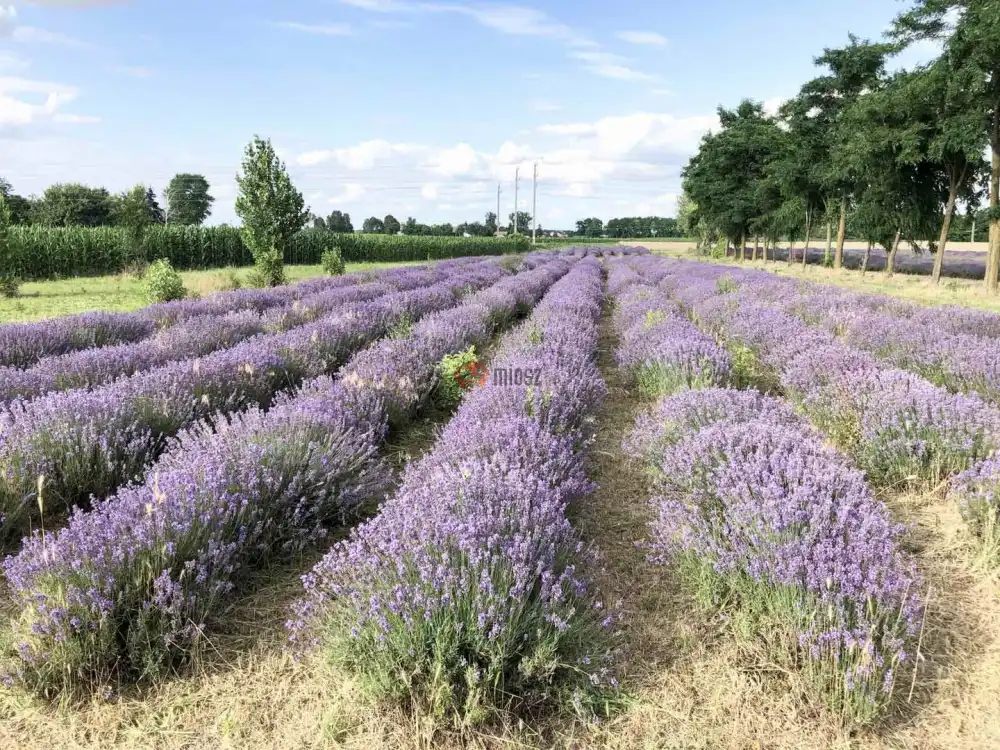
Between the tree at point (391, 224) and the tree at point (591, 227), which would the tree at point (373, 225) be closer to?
the tree at point (391, 224)

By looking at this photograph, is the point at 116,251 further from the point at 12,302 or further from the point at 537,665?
the point at 537,665

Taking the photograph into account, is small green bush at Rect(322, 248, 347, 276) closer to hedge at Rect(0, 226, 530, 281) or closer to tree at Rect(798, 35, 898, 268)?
hedge at Rect(0, 226, 530, 281)

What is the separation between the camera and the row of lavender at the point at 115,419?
3.04m

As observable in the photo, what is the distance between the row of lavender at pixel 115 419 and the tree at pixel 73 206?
61533 millimetres

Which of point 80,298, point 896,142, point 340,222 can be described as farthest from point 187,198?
point 896,142

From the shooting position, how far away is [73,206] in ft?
188

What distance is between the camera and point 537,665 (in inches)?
74.7

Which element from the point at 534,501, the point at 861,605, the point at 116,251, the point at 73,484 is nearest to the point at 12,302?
the point at 116,251

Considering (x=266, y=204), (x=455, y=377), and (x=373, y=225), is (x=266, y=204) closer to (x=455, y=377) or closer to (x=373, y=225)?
(x=455, y=377)

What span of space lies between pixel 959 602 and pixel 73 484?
4231mm

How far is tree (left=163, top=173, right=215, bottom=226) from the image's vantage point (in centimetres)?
7544

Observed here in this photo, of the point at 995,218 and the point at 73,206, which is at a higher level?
the point at 73,206

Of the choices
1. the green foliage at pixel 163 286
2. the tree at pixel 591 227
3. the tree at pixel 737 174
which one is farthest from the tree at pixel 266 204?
the tree at pixel 591 227

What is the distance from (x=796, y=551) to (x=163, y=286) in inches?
514
